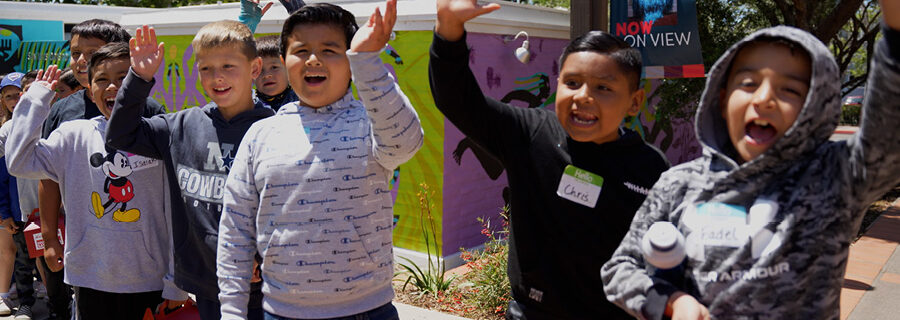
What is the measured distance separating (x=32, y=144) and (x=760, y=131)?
3.13m

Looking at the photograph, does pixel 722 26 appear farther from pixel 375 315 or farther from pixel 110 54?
pixel 375 315

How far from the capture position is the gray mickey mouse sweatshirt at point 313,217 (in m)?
2.27

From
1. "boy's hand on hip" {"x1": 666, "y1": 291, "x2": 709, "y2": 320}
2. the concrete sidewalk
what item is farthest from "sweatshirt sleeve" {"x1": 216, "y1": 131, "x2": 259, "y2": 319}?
the concrete sidewalk

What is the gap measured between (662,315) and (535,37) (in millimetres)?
5856

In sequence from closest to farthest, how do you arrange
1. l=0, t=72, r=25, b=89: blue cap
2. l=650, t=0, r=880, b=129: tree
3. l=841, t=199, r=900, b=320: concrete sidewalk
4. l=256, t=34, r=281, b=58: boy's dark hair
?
1. l=256, t=34, r=281, b=58: boy's dark hair
2. l=841, t=199, r=900, b=320: concrete sidewalk
3. l=0, t=72, r=25, b=89: blue cap
4. l=650, t=0, r=880, b=129: tree

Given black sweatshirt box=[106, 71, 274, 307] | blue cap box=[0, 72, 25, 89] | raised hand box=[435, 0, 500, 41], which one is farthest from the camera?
blue cap box=[0, 72, 25, 89]

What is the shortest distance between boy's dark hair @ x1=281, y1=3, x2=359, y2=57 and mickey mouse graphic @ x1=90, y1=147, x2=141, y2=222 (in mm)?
1330

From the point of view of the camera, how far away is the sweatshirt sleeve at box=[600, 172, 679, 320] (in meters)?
1.65

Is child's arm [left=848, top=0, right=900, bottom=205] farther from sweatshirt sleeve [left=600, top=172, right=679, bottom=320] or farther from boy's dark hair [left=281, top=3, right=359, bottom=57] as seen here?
boy's dark hair [left=281, top=3, right=359, bottom=57]

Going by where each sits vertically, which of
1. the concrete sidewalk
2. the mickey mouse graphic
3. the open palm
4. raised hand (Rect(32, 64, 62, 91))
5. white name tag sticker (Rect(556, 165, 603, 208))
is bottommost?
the concrete sidewalk

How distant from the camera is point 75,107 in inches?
159

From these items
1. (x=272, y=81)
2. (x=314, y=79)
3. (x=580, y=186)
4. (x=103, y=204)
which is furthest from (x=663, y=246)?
(x=272, y=81)

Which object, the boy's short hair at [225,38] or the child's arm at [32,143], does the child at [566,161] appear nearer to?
the boy's short hair at [225,38]

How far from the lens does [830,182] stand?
157cm
